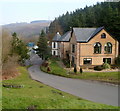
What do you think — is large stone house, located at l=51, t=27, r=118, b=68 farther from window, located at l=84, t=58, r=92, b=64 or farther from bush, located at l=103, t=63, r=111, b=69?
bush, located at l=103, t=63, r=111, b=69

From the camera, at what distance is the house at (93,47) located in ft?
87.5

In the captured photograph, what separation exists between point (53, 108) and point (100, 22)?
109 ft

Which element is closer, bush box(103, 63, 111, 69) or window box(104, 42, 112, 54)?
bush box(103, 63, 111, 69)

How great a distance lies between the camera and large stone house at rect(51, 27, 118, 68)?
26656mm

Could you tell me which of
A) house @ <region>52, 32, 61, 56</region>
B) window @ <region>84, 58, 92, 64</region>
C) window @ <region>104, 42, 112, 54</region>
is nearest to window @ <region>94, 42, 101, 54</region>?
window @ <region>104, 42, 112, 54</region>

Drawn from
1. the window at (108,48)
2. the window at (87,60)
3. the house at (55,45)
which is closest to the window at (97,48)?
the window at (108,48)

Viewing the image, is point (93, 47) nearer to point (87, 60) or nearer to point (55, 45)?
point (87, 60)

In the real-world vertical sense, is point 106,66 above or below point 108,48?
below

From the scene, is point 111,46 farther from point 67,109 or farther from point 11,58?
point 67,109

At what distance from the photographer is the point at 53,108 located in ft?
28.2

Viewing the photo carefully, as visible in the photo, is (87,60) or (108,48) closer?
(87,60)

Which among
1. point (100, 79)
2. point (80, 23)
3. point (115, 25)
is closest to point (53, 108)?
point (100, 79)

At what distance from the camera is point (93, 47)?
27.0m

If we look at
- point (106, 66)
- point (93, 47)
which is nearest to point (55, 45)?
point (93, 47)
